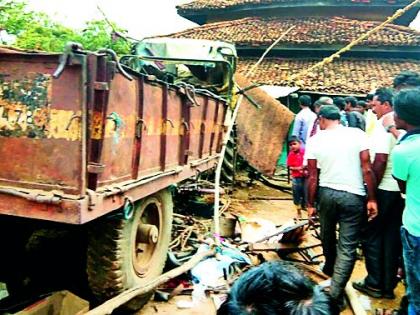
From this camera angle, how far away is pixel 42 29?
16812mm

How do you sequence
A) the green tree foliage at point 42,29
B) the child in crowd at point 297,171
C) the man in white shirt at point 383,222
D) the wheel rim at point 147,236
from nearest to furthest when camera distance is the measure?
the wheel rim at point 147,236
the man in white shirt at point 383,222
the child in crowd at point 297,171
the green tree foliage at point 42,29

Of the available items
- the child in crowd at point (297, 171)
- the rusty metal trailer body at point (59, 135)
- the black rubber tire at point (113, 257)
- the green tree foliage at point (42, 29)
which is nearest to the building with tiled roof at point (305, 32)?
the green tree foliage at point (42, 29)

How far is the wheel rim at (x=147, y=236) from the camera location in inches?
144

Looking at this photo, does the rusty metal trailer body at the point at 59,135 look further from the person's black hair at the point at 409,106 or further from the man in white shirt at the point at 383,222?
the man in white shirt at the point at 383,222

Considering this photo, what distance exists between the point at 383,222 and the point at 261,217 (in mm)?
3557

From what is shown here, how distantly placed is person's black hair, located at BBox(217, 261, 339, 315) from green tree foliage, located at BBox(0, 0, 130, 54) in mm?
14467

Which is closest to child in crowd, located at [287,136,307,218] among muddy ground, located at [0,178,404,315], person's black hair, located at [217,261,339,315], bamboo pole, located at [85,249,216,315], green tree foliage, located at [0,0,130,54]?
muddy ground, located at [0,178,404,315]

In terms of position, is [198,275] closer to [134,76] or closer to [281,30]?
[134,76]

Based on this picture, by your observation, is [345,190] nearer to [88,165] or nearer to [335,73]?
[88,165]

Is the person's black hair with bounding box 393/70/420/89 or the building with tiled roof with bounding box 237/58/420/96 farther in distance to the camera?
the building with tiled roof with bounding box 237/58/420/96

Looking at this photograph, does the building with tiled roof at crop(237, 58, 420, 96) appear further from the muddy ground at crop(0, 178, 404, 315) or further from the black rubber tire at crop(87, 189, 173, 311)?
the black rubber tire at crop(87, 189, 173, 311)

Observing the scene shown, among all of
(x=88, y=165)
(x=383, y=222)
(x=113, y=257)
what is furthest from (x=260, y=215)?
(x=88, y=165)

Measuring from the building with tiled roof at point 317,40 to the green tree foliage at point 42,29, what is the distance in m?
3.26

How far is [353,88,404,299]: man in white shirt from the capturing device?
3883 millimetres
